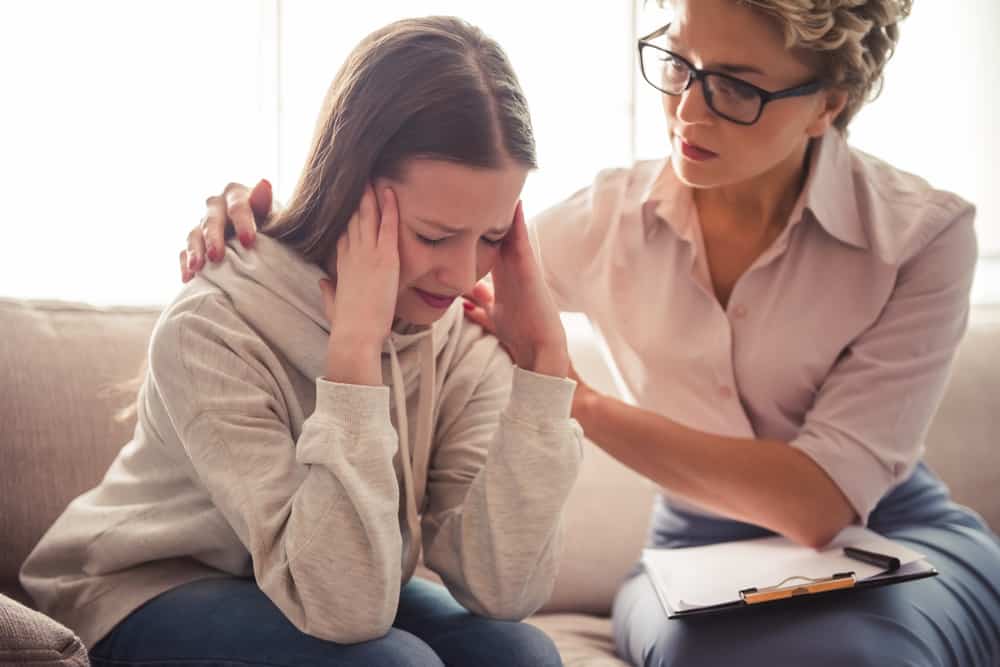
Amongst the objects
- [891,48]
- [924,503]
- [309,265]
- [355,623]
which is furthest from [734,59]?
[355,623]

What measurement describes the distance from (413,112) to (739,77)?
1.67 feet

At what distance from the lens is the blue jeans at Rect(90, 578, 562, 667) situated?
115 cm

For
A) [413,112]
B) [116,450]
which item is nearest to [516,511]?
[413,112]

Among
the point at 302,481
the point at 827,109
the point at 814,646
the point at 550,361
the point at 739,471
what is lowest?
the point at 814,646

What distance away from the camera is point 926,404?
1597 mm

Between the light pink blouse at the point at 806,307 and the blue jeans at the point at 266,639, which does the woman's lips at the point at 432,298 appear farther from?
the light pink blouse at the point at 806,307

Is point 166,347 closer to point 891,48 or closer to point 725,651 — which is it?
point 725,651

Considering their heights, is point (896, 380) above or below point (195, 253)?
below

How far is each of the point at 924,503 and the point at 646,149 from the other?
3.99 feet

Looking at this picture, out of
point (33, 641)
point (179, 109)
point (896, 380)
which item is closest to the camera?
point (33, 641)

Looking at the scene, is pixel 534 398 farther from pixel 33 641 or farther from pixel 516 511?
pixel 33 641

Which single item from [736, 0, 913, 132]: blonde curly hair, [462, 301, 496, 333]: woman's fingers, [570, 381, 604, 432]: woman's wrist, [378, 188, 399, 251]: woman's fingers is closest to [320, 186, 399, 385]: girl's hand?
[378, 188, 399, 251]: woman's fingers

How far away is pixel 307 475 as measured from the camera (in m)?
1.20

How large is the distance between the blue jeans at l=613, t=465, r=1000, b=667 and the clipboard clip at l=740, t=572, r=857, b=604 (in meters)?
0.04
